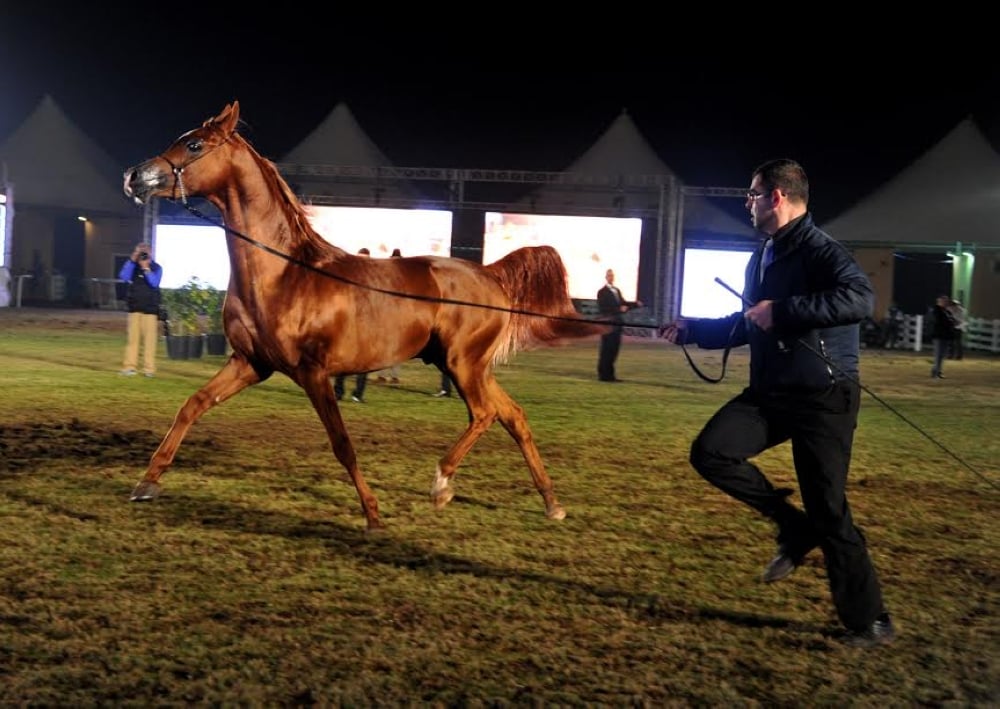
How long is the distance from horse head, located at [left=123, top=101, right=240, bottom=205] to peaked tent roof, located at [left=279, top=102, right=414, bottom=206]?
29.1 metres

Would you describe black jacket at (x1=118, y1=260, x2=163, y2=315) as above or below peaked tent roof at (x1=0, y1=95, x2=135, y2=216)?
below

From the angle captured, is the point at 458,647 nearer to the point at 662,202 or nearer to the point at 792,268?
the point at 792,268

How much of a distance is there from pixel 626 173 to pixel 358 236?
11147 millimetres

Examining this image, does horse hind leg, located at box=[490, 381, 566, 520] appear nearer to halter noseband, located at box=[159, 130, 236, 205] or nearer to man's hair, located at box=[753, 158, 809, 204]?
halter noseband, located at box=[159, 130, 236, 205]

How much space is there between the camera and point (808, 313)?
4070 millimetres

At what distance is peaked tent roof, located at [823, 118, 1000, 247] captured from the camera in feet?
102

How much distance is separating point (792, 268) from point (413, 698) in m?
2.47

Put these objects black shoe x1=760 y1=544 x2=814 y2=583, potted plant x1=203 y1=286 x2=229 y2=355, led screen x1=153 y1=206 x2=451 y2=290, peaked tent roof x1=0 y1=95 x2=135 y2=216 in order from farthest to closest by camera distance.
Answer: peaked tent roof x1=0 y1=95 x2=135 y2=216 < led screen x1=153 y1=206 x2=451 y2=290 < potted plant x1=203 y1=286 x2=229 y2=355 < black shoe x1=760 y1=544 x2=814 y2=583

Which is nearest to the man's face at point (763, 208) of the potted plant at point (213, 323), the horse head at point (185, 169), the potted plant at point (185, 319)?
the horse head at point (185, 169)

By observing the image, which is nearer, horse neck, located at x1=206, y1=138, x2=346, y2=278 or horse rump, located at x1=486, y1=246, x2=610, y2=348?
horse neck, located at x1=206, y1=138, x2=346, y2=278

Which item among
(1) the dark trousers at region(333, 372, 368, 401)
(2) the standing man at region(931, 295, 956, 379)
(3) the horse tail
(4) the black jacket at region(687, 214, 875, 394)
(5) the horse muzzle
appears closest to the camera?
(4) the black jacket at region(687, 214, 875, 394)

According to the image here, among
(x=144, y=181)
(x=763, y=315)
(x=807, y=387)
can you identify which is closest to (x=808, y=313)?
(x=763, y=315)

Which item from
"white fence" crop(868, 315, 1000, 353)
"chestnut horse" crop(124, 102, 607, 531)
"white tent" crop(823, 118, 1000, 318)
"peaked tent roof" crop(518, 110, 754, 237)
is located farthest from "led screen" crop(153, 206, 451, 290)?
"chestnut horse" crop(124, 102, 607, 531)

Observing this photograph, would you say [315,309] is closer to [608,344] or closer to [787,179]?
[787,179]
